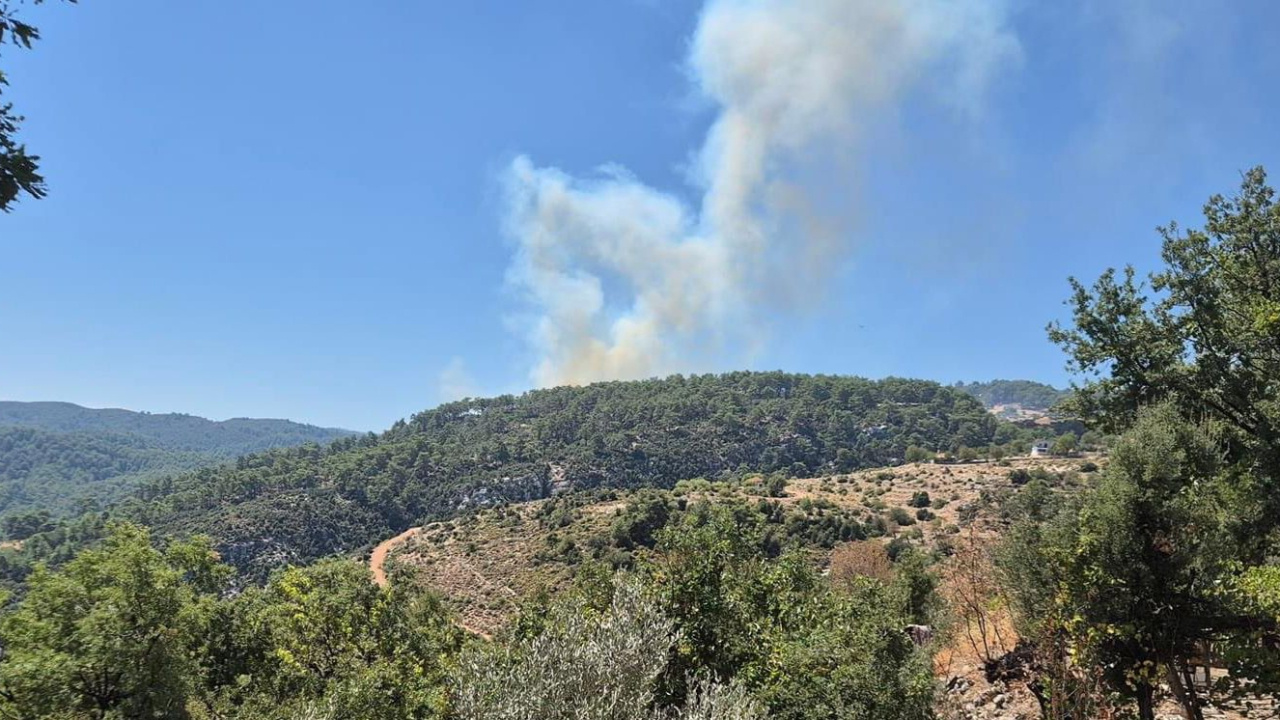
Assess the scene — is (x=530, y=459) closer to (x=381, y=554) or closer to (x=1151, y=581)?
(x=381, y=554)

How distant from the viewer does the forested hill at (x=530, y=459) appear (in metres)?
122

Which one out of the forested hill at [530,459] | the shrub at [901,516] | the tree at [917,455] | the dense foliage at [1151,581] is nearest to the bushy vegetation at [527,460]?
the forested hill at [530,459]

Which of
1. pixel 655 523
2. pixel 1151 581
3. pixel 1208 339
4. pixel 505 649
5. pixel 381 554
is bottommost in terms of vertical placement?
pixel 381 554

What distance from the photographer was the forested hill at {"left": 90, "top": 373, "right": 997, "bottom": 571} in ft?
401

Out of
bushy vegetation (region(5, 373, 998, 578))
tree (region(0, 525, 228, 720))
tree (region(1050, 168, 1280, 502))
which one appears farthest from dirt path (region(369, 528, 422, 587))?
tree (region(1050, 168, 1280, 502))

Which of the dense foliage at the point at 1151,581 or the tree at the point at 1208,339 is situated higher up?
the tree at the point at 1208,339

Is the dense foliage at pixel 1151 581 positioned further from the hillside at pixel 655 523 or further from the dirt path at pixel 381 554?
the dirt path at pixel 381 554

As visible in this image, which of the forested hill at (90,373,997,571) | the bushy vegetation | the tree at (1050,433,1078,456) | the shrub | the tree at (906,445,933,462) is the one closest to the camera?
the shrub

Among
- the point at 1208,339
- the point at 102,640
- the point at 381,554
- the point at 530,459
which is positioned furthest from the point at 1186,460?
the point at 530,459

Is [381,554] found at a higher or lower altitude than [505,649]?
lower

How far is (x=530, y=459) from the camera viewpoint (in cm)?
15950

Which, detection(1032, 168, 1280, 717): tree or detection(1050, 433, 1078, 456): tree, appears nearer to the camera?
detection(1032, 168, 1280, 717): tree

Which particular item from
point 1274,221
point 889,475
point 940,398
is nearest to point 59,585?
point 1274,221

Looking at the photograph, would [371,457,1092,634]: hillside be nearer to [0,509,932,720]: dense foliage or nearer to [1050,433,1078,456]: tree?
[1050,433,1078,456]: tree
